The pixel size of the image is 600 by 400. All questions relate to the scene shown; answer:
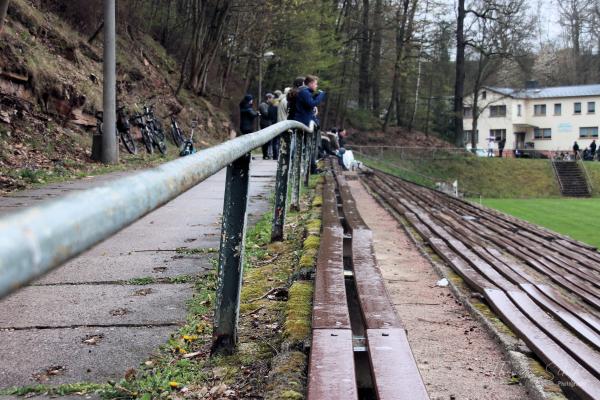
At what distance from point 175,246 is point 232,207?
116 inches

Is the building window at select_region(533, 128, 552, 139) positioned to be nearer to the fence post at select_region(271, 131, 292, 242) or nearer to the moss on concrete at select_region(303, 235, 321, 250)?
the fence post at select_region(271, 131, 292, 242)

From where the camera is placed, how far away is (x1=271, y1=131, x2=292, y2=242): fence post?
5.14m

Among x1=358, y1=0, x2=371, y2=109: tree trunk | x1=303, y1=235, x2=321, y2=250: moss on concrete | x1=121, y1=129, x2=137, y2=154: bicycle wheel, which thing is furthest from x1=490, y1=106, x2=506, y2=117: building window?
x1=303, y1=235, x2=321, y2=250: moss on concrete

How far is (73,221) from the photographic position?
0.85 metres

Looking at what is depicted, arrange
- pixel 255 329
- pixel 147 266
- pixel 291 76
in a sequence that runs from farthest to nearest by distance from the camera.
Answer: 1. pixel 291 76
2. pixel 147 266
3. pixel 255 329

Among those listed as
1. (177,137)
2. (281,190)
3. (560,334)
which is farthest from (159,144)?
(560,334)

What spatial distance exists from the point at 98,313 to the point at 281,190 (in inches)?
78.6

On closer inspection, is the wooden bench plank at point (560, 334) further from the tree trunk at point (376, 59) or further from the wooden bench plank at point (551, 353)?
the tree trunk at point (376, 59)

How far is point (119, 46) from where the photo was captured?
2583 centimetres

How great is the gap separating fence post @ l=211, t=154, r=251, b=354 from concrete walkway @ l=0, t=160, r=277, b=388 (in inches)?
14.4

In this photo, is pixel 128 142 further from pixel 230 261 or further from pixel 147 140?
pixel 230 261

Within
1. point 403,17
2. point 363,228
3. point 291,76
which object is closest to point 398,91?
point 403,17

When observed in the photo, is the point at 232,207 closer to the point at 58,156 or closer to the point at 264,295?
the point at 264,295

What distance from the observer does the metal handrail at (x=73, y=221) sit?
0.72 m
